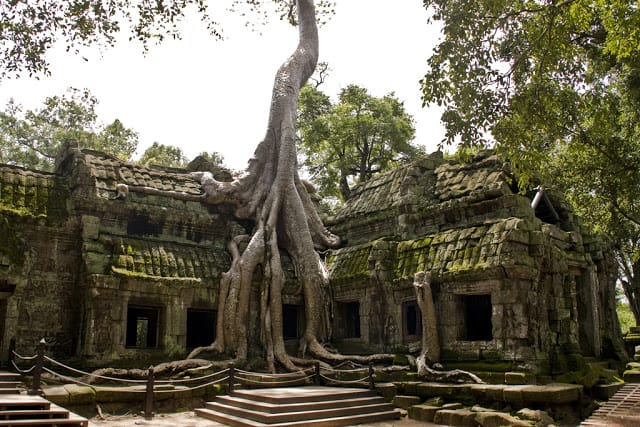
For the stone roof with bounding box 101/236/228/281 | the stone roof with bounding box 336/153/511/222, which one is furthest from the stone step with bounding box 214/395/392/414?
the stone roof with bounding box 336/153/511/222

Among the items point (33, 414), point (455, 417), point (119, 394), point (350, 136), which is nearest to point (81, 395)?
point (119, 394)

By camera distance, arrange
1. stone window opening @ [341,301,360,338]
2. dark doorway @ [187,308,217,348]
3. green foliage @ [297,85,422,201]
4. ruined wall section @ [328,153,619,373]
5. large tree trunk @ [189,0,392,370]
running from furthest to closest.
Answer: green foliage @ [297,85,422,201] < dark doorway @ [187,308,217,348] < stone window opening @ [341,301,360,338] < large tree trunk @ [189,0,392,370] < ruined wall section @ [328,153,619,373]

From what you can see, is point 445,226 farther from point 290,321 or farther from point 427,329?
point 290,321

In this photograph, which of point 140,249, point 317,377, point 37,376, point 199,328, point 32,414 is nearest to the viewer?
point 32,414

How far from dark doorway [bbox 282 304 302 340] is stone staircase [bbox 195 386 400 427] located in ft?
13.8

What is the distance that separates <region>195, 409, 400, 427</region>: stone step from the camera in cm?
852

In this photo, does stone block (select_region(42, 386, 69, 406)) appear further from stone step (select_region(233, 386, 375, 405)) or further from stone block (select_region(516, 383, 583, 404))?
stone block (select_region(516, 383, 583, 404))

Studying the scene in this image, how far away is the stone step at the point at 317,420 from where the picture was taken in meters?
8.52

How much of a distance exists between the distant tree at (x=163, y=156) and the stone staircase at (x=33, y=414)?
1976cm

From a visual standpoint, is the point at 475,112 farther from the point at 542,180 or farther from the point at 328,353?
the point at 328,353

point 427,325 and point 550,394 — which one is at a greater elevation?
point 427,325

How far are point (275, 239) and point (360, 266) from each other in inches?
85.5

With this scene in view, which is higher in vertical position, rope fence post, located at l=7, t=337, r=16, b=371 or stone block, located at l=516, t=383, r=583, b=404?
rope fence post, located at l=7, t=337, r=16, b=371

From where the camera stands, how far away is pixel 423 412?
9.44 m
